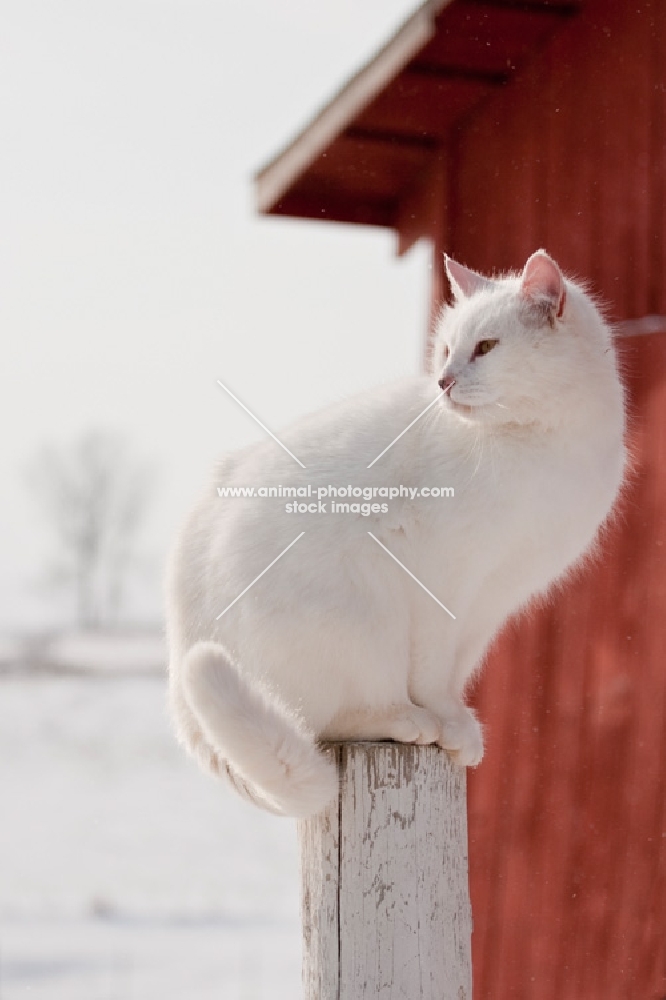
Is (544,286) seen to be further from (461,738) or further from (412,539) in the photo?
(461,738)

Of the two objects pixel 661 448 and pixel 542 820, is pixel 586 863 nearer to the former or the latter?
pixel 542 820

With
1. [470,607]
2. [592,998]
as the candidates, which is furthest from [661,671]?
[470,607]

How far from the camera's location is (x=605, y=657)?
13.6 feet

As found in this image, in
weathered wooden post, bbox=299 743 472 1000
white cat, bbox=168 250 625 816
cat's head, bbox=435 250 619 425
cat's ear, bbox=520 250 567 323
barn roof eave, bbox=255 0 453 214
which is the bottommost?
weathered wooden post, bbox=299 743 472 1000

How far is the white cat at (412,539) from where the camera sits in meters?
2.37

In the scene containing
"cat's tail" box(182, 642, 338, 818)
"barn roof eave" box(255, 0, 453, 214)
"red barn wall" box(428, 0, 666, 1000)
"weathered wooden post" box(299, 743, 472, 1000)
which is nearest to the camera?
"cat's tail" box(182, 642, 338, 818)

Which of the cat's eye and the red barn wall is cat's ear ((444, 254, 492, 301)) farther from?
the red barn wall

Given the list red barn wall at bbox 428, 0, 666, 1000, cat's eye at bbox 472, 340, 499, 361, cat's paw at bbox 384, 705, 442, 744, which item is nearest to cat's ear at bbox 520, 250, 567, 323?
cat's eye at bbox 472, 340, 499, 361

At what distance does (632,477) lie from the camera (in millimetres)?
4039

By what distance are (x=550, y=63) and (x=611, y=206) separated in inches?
30.1

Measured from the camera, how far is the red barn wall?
395cm

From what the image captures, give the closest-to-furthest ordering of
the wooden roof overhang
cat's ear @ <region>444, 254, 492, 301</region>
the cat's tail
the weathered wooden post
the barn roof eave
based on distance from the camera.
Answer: the cat's tail, the weathered wooden post, cat's ear @ <region>444, 254, 492, 301</region>, the barn roof eave, the wooden roof overhang

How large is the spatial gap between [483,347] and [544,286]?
183 millimetres

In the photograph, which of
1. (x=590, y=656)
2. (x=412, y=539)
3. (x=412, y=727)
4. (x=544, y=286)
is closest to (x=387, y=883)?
(x=412, y=727)
